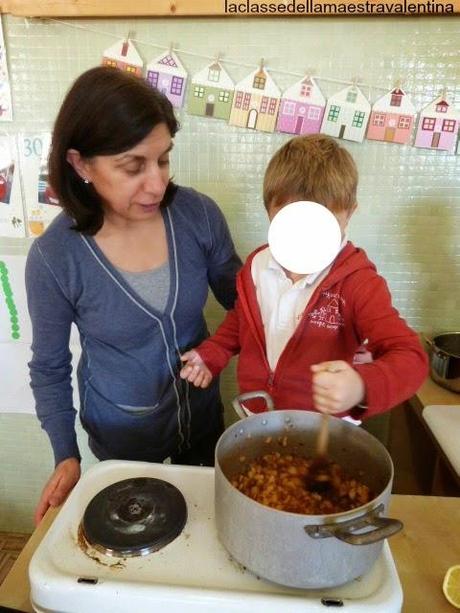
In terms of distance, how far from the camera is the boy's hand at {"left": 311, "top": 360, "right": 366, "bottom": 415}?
63 centimetres

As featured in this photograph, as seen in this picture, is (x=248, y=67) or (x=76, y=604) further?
(x=248, y=67)

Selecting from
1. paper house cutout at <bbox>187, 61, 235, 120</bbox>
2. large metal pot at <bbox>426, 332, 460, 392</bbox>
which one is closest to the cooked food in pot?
large metal pot at <bbox>426, 332, 460, 392</bbox>

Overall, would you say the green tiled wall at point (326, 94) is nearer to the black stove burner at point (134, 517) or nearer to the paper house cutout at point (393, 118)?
the paper house cutout at point (393, 118)

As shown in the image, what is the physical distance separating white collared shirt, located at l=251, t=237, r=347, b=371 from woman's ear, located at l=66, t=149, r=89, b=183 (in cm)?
35

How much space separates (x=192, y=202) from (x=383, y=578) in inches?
28.8

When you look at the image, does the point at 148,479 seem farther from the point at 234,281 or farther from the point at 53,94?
the point at 53,94

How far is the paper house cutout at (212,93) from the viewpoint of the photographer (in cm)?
130

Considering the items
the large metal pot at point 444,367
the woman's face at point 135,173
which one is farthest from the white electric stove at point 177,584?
the large metal pot at point 444,367

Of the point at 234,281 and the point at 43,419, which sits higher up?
the point at 234,281

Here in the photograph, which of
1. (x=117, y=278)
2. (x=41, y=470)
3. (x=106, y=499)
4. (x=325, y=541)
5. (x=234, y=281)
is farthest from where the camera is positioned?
(x=41, y=470)

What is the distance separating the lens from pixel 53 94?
137cm

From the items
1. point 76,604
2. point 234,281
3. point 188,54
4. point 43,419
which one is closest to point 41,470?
point 43,419

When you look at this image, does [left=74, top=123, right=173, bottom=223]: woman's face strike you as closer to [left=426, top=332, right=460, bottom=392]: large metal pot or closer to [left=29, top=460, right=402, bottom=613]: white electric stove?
[left=29, top=460, right=402, bottom=613]: white electric stove

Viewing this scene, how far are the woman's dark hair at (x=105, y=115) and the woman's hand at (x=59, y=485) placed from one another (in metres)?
0.53
